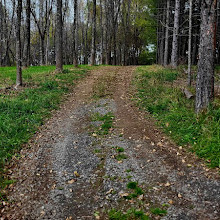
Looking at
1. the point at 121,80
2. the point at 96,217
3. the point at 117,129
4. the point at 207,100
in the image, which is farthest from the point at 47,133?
the point at 121,80

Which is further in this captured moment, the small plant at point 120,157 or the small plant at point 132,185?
the small plant at point 120,157

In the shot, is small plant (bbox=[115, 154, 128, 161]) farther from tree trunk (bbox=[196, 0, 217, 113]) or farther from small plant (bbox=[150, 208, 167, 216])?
tree trunk (bbox=[196, 0, 217, 113])

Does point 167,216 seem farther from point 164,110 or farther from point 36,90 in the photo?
point 36,90

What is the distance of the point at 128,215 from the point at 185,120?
4167 millimetres

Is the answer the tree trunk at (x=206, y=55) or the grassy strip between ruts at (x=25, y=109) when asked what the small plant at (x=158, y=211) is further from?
the tree trunk at (x=206, y=55)

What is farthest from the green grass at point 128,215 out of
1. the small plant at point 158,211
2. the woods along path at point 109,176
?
the small plant at point 158,211

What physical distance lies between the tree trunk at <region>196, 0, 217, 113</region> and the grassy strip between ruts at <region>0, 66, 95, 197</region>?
5.74m

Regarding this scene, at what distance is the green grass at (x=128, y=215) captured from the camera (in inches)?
157

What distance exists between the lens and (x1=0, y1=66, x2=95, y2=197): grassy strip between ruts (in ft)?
21.7

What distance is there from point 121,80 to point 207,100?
318 inches

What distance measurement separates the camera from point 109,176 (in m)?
5.25

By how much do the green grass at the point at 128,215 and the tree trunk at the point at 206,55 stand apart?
4466mm

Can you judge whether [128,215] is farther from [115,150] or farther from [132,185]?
[115,150]

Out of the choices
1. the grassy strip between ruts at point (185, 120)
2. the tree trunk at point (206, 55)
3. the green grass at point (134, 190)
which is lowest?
the green grass at point (134, 190)
